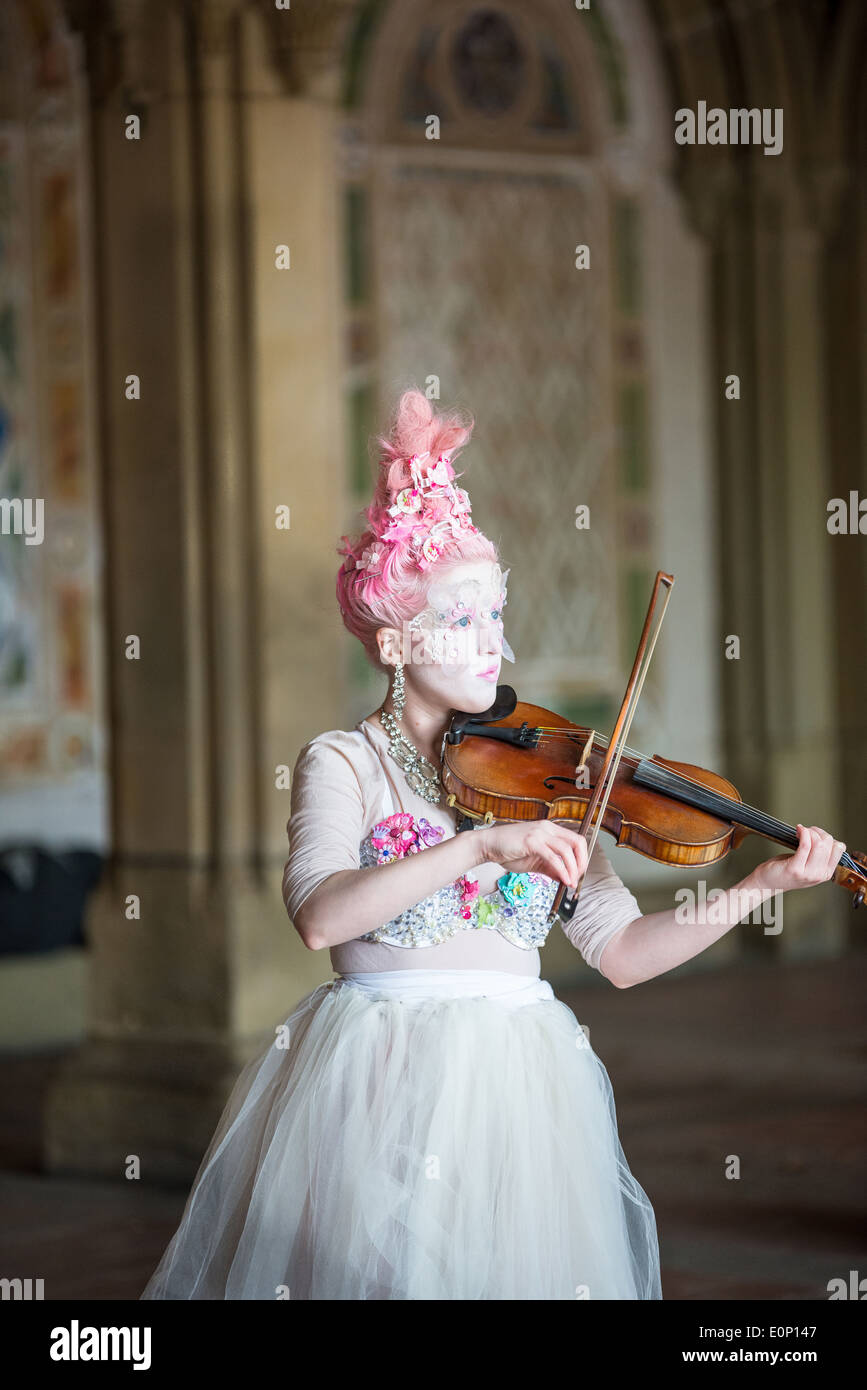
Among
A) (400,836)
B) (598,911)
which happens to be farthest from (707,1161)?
(400,836)

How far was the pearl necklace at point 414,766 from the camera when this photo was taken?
249 centimetres

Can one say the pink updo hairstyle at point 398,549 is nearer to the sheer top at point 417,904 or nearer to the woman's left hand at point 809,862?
the sheer top at point 417,904

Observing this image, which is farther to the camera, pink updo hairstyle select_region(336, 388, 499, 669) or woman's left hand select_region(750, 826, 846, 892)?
pink updo hairstyle select_region(336, 388, 499, 669)

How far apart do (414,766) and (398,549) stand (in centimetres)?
31

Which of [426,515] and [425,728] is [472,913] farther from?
[426,515]

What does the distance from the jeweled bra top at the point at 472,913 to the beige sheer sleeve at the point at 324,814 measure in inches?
2.3

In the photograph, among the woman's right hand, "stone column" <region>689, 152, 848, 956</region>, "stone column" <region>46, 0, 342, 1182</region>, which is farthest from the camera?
"stone column" <region>689, 152, 848, 956</region>

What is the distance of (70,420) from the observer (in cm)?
767

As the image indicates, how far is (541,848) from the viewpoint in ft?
7.09

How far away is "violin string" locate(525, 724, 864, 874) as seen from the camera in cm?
227

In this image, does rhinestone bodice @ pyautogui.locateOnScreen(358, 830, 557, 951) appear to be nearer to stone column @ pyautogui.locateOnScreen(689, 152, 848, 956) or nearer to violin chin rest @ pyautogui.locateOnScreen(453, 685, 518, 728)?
violin chin rest @ pyautogui.locateOnScreen(453, 685, 518, 728)

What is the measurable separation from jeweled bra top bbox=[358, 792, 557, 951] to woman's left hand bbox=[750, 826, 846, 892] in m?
0.35

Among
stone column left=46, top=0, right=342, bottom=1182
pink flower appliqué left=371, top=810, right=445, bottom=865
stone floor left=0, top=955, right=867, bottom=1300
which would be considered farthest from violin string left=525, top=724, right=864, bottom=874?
stone column left=46, top=0, right=342, bottom=1182

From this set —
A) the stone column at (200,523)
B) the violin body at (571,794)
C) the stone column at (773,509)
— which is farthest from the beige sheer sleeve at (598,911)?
the stone column at (773,509)
